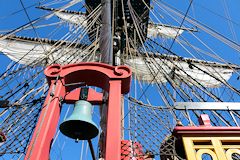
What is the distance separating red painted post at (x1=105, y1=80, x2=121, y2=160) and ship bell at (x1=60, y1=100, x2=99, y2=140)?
190 mm

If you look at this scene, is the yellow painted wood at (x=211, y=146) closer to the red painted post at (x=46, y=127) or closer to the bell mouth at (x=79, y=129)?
the bell mouth at (x=79, y=129)

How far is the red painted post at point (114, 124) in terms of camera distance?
5.29 ft

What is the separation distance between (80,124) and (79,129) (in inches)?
1.4

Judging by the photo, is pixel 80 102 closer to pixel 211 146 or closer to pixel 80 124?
pixel 80 124

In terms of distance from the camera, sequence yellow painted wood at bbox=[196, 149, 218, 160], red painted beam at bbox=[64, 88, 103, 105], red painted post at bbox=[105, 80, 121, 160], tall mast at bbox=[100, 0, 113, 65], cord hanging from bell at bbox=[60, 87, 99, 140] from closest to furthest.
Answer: red painted post at bbox=[105, 80, 121, 160] → yellow painted wood at bbox=[196, 149, 218, 160] → cord hanging from bell at bbox=[60, 87, 99, 140] → red painted beam at bbox=[64, 88, 103, 105] → tall mast at bbox=[100, 0, 113, 65]

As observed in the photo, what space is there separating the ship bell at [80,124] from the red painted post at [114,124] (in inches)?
7.5

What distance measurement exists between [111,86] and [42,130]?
1.81ft

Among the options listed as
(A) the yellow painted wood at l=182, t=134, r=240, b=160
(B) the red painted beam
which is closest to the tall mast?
(B) the red painted beam

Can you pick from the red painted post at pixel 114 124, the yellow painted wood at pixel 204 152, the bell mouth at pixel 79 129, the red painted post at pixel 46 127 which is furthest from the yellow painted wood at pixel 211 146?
the red painted post at pixel 46 127

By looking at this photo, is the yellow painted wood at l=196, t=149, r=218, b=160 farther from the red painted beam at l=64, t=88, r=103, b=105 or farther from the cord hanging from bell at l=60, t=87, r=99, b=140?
the red painted beam at l=64, t=88, r=103, b=105

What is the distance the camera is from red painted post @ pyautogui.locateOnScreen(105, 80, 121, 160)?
161 centimetres

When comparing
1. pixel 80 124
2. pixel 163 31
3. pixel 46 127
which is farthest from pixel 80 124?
pixel 163 31

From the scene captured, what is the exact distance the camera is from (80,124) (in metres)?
2.02

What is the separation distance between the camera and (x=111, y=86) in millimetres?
2029
